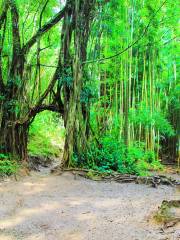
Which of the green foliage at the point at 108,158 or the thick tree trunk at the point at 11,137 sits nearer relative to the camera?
the green foliage at the point at 108,158

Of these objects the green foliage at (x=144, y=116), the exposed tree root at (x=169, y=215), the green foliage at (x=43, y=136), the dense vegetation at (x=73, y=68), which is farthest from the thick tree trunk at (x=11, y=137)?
the exposed tree root at (x=169, y=215)

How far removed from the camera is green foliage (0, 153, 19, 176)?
833 centimetres

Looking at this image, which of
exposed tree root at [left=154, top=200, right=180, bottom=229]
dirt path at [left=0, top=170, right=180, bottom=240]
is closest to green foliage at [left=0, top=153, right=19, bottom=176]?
dirt path at [left=0, top=170, right=180, bottom=240]

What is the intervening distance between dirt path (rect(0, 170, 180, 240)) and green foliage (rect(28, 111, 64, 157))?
6000 millimetres

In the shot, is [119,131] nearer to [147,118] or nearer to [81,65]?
[147,118]

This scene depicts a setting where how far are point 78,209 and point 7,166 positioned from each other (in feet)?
10.9

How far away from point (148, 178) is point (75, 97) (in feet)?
8.45

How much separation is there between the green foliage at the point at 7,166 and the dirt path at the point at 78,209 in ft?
1.43

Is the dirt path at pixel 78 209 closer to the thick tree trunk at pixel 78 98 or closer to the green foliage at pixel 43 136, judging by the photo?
the thick tree trunk at pixel 78 98

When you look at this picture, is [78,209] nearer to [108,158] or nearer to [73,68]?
[108,158]

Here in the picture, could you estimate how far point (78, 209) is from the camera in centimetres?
568

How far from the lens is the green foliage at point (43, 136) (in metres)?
14.8

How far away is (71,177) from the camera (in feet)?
28.1

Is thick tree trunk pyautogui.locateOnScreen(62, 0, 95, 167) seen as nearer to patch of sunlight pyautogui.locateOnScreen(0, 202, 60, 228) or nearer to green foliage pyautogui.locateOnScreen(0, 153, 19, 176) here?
green foliage pyautogui.locateOnScreen(0, 153, 19, 176)
